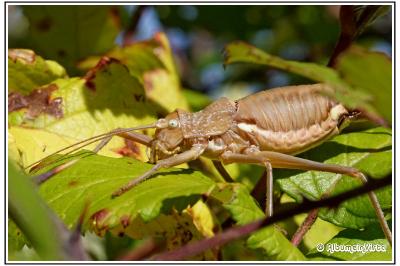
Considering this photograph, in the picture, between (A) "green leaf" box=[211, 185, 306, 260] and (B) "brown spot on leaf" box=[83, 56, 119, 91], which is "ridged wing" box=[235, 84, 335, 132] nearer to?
(B) "brown spot on leaf" box=[83, 56, 119, 91]

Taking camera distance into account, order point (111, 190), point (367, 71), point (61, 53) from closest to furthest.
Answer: point (367, 71) → point (111, 190) → point (61, 53)

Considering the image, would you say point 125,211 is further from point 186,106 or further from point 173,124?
point 186,106

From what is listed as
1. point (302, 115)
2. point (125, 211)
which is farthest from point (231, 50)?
point (302, 115)

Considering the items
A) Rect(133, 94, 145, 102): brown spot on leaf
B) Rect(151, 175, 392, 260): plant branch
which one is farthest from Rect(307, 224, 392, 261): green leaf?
Rect(133, 94, 145, 102): brown spot on leaf

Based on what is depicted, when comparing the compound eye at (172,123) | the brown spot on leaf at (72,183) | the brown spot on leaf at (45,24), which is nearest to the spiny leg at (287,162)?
the compound eye at (172,123)

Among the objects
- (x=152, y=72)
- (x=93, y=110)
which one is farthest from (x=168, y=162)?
(x=152, y=72)

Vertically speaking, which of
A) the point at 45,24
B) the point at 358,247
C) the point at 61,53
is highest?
the point at 45,24

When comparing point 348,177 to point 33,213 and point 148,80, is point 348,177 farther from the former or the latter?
point 33,213

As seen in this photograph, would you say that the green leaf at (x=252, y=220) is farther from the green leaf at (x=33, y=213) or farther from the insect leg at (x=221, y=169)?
the insect leg at (x=221, y=169)
